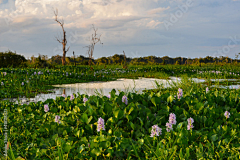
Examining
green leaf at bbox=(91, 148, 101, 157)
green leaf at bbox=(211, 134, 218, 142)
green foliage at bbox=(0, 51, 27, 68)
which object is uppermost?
green foliage at bbox=(0, 51, 27, 68)

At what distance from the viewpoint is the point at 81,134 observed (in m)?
2.38

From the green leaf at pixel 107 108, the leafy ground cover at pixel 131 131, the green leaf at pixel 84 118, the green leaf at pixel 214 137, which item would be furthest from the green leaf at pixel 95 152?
the green leaf at pixel 214 137

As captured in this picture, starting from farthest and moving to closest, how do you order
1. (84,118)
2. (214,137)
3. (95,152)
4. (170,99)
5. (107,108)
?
(170,99) → (107,108) → (84,118) → (214,137) → (95,152)

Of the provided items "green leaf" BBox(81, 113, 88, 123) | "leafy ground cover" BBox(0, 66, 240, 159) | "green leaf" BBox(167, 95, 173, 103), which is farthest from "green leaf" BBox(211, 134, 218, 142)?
"green leaf" BBox(81, 113, 88, 123)

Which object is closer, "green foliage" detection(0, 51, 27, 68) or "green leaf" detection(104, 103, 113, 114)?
"green leaf" detection(104, 103, 113, 114)

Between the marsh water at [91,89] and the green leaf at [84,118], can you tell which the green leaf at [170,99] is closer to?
the marsh water at [91,89]

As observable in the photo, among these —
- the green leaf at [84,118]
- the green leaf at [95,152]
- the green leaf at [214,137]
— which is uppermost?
the green leaf at [84,118]

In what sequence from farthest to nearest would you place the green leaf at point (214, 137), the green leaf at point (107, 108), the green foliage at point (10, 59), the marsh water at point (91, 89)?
the green foliage at point (10, 59), the marsh water at point (91, 89), the green leaf at point (107, 108), the green leaf at point (214, 137)

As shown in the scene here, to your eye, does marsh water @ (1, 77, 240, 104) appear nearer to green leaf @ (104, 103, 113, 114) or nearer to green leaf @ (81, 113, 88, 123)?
green leaf @ (104, 103, 113, 114)

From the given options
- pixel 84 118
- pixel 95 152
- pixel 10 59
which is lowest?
pixel 95 152

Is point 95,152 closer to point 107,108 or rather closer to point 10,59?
point 107,108

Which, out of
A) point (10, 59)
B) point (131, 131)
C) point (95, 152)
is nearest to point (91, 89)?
point (131, 131)

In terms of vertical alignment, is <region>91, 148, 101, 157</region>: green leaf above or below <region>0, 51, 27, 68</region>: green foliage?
below

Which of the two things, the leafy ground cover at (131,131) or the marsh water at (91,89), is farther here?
the marsh water at (91,89)
